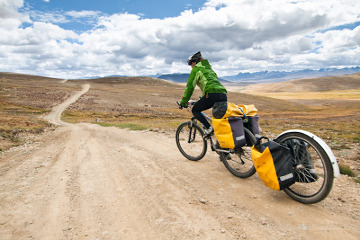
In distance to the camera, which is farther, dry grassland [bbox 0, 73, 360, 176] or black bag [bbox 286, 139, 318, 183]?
dry grassland [bbox 0, 73, 360, 176]

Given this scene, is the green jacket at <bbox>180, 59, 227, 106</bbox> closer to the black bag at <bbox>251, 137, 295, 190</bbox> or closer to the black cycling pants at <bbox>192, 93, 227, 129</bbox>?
the black cycling pants at <bbox>192, 93, 227, 129</bbox>

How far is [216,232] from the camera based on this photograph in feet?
10.6

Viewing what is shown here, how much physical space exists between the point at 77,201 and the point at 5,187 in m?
2.29

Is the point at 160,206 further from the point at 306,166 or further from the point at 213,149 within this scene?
the point at 306,166

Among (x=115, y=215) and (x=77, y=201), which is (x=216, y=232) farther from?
(x=77, y=201)

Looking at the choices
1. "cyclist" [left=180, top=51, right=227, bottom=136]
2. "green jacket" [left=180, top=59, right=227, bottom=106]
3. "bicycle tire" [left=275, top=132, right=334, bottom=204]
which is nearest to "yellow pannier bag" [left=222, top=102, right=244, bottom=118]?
"cyclist" [left=180, top=51, right=227, bottom=136]

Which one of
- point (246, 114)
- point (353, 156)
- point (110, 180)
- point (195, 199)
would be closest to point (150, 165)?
point (110, 180)

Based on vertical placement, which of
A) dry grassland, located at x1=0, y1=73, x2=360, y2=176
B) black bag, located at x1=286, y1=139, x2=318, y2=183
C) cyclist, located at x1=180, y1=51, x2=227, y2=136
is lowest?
dry grassland, located at x1=0, y1=73, x2=360, y2=176

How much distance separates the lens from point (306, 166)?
3996mm

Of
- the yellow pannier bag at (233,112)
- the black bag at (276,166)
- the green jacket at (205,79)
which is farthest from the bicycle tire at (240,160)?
the green jacket at (205,79)

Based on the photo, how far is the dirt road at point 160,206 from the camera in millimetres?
3246

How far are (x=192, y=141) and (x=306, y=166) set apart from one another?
3835 millimetres

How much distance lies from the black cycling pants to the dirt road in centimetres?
147

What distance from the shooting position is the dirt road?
3246mm
